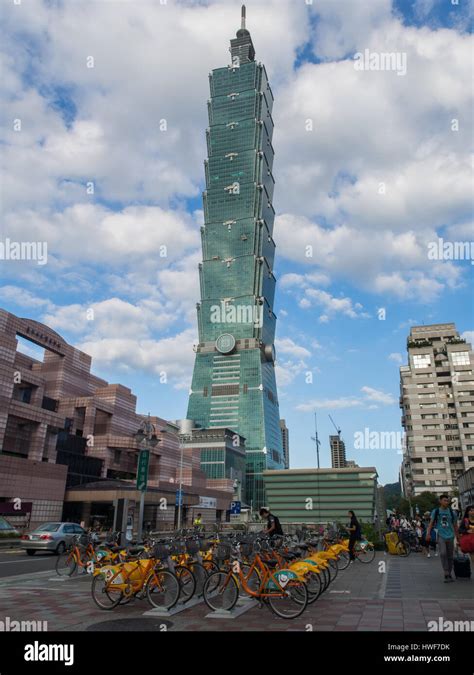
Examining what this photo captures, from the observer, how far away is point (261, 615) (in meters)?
8.34

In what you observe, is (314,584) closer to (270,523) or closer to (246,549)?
(246,549)

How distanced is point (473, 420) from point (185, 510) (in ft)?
172

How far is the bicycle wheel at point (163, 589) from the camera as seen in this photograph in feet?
28.2

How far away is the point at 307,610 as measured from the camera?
8.80 m

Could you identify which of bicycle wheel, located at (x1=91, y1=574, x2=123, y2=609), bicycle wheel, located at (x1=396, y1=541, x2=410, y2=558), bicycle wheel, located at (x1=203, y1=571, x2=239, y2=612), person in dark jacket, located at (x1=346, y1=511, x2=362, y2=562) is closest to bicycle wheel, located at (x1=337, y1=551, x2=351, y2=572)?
person in dark jacket, located at (x1=346, y1=511, x2=362, y2=562)

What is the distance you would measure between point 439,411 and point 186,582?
87.6 m

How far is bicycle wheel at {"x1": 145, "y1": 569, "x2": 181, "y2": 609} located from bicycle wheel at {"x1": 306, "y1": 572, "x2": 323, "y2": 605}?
246cm

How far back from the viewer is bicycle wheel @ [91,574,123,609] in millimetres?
8930

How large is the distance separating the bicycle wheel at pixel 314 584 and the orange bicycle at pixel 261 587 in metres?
0.74

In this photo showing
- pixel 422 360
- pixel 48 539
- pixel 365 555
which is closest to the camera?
pixel 365 555

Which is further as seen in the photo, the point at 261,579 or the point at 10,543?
the point at 10,543

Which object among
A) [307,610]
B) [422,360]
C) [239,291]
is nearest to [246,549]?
[307,610]

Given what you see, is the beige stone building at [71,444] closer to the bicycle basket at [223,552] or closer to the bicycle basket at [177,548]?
the bicycle basket at [177,548]
